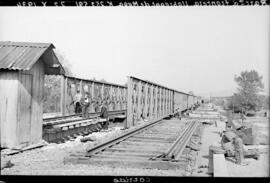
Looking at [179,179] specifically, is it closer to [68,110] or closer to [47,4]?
[47,4]

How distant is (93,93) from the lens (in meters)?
17.2

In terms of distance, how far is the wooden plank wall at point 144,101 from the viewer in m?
12.9

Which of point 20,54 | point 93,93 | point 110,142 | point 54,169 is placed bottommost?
point 54,169

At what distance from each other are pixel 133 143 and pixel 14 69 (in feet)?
13.0

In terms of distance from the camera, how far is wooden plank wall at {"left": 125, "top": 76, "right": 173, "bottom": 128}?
1292cm

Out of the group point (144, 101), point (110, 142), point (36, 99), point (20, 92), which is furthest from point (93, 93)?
point (20, 92)

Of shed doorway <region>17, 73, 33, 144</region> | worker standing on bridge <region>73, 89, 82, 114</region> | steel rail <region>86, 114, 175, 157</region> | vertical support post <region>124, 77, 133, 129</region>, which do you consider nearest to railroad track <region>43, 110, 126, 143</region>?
worker standing on bridge <region>73, 89, 82, 114</region>

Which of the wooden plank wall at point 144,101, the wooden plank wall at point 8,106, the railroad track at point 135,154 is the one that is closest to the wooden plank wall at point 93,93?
the wooden plank wall at point 144,101

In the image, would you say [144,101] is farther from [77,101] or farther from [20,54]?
[20,54]

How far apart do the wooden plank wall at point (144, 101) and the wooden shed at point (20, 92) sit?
4440 mm

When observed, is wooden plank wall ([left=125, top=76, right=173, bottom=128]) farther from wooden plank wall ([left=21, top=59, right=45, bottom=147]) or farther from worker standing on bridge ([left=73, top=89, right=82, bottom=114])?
wooden plank wall ([left=21, top=59, right=45, bottom=147])

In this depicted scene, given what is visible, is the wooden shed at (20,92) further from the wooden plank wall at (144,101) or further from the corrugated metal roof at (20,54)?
the wooden plank wall at (144,101)

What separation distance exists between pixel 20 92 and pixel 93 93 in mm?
9153

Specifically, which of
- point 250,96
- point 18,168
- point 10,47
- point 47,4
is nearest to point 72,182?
point 18,168
